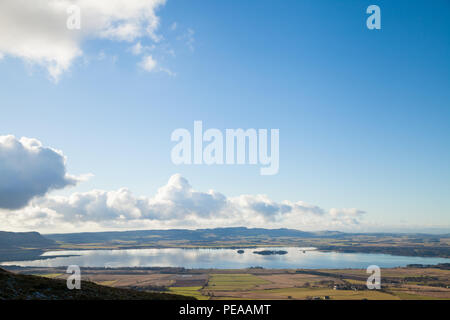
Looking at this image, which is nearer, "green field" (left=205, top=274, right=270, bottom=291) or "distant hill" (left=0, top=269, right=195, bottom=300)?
"distant hill" (left=0, top=269, right=195, bottom=300)

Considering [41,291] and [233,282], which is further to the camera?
[233,282]

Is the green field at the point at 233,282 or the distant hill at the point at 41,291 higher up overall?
the distant hill at the point at 41,291

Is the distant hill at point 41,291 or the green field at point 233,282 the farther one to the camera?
the green field at point 233,282

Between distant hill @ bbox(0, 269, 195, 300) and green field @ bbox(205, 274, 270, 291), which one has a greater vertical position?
distant hill @ bbox(0, 269, 195, 300)

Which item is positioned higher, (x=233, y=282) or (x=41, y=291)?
(x=41, y=291)

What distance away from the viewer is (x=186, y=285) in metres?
108
